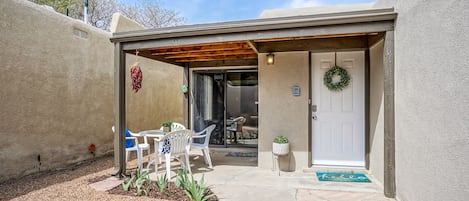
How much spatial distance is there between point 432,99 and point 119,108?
4.18 m

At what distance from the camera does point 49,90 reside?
483cm

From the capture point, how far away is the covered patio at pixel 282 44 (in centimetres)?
339

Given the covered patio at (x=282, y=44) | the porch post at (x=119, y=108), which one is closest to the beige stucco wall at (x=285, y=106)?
the covered patio at (x=282, y=44)

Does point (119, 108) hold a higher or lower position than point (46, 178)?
higher

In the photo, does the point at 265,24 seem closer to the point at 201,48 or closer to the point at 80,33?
the point at 201,48

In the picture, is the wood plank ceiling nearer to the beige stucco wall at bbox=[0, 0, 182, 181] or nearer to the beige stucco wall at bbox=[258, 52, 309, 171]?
the beige stucco wall at bbox=[258, 52, 309, 171]

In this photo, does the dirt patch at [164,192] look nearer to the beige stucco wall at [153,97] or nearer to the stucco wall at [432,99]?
the stucco wall at [432,99]

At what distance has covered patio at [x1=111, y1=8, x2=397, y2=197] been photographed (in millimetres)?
3389

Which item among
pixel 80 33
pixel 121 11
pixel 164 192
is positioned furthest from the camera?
pixel 121 11

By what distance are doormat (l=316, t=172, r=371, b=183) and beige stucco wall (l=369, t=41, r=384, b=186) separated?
202 mm

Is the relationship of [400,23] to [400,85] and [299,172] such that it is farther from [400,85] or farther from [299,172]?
[299,172]

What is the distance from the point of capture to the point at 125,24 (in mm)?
6988

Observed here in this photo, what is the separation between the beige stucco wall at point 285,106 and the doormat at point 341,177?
42cm

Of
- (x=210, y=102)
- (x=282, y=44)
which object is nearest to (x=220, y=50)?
(x=282, y=44)
